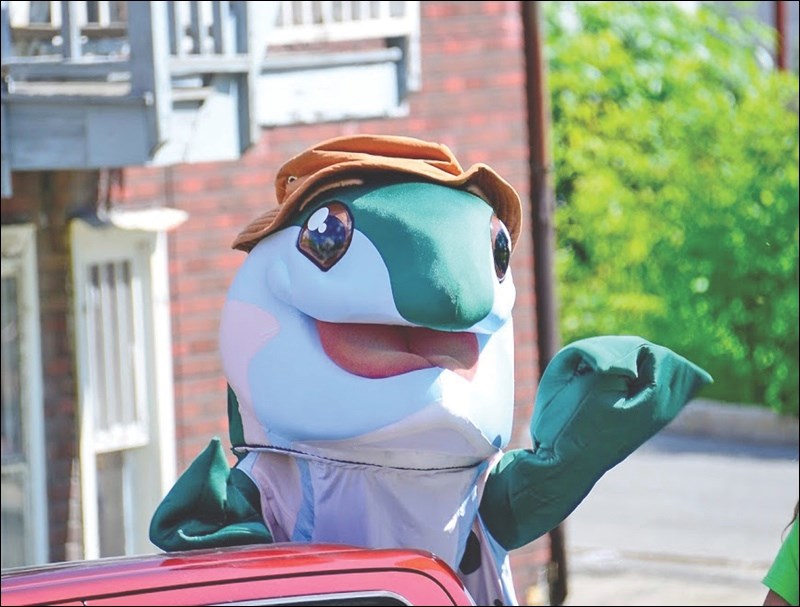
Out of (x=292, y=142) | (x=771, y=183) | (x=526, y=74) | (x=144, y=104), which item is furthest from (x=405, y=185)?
(x=771, y=183)

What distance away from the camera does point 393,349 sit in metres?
4.96

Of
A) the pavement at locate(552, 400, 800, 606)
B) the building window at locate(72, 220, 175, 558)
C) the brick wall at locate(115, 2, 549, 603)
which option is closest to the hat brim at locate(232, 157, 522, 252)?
the building window at locate(72, 220, 175, 558)

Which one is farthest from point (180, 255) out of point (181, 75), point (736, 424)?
point (736, 424)

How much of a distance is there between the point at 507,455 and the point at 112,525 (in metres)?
3.36

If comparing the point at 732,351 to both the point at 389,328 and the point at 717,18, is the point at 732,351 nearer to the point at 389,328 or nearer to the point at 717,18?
the point at 717,18

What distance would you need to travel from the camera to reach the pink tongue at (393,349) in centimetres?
491

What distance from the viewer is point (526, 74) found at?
381 inches

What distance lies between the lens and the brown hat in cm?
508

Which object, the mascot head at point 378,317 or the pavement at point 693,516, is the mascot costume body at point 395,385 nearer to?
the mascot head at point 378,317

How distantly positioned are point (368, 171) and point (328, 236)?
0.78 feet

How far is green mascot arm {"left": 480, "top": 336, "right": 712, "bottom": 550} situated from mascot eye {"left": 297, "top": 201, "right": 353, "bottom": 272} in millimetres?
710

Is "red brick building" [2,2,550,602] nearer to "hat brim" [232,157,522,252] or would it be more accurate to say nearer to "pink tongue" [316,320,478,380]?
"hat brim" [232,157,522,252]

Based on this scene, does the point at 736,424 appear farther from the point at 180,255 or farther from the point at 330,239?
the point at 330,239

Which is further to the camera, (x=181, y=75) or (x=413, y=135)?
(x=413, y=135)
